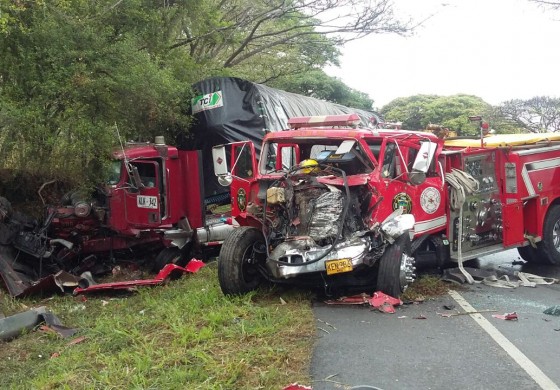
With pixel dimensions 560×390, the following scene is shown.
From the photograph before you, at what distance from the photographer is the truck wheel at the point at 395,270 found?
6434mm

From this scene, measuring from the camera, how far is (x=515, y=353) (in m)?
4.97

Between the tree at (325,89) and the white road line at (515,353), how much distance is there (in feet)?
62.1

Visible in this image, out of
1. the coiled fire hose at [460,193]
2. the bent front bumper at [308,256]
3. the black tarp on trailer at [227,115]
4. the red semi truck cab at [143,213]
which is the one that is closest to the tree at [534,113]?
the black tarp on trailer at [227,115]

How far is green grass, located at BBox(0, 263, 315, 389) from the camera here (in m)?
4.37

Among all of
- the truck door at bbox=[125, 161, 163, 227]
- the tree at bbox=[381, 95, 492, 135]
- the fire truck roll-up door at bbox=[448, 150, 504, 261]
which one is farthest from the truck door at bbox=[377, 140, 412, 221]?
the tree at bbox=[381, 95, 492, 135]

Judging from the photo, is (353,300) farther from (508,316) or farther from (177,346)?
(177,346)

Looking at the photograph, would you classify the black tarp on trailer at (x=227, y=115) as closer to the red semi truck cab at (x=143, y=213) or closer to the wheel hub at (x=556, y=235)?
the red semi truck cab at (x=143, y=213)

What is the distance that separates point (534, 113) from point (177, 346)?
21.4 metres

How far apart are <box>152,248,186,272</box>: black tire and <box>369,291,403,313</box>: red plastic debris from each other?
4420 millimetres

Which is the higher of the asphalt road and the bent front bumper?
the bent front bumper

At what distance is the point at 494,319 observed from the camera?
608cm

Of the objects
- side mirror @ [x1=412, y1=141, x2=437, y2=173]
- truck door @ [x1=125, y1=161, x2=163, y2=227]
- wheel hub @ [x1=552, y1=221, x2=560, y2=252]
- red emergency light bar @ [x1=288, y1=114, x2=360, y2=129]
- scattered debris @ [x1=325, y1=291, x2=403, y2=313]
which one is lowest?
scattered debris @ [x1=325, y1=291, x2=403, y2=313]

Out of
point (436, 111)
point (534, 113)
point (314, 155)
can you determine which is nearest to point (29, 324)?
point (314, 155)

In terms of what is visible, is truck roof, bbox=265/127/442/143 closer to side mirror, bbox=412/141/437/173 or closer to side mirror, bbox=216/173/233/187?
side mirror, bbox=412/141/437/173
